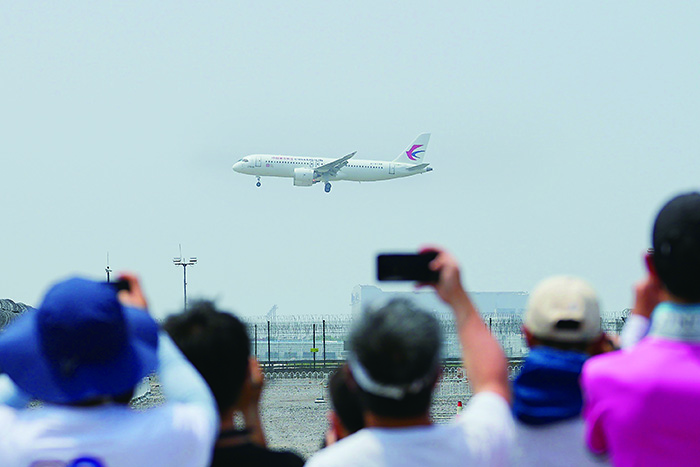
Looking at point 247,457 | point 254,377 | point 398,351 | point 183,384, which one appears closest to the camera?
point 398,351

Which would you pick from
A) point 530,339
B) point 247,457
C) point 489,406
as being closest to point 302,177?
point 530,339

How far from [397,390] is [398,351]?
0.40 ft

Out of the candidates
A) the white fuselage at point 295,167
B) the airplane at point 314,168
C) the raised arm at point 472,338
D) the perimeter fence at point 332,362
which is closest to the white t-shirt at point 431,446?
the raised arm at point 472,338

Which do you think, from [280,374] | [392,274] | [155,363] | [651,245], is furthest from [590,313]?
[280,374]

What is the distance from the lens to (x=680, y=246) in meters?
2.92

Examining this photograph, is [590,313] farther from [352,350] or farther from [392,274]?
[352,350]

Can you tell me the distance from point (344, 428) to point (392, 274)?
758mm

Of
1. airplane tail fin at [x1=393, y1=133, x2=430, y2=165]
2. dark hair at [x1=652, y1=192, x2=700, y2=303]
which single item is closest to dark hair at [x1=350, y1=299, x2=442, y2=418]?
dark hair at [x1=652, y1=192, x2=700, y2=303]

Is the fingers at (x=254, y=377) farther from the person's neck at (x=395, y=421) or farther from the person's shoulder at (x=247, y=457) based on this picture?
the person's neck at (x=395, y=421)

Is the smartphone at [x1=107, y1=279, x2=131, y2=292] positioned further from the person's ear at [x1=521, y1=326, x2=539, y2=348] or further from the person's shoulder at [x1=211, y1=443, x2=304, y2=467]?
the person's ear at [x1=521, y1=326, x2=539, y2=348]

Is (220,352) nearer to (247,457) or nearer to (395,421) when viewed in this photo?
(247,457)

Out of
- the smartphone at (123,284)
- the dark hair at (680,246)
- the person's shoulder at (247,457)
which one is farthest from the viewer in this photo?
the smartphone at (123,284)

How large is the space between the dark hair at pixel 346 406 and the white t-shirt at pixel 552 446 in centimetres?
60

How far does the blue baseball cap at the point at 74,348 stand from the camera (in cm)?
273
